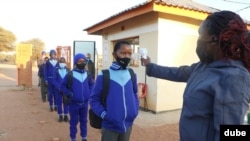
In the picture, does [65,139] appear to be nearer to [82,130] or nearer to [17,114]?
[82,130]

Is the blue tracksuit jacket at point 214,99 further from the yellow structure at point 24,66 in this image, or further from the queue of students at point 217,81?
the yellow structure at point 24,66

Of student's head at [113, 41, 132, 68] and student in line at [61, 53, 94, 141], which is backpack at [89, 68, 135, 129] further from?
student in line at [61, 53, 94, 141]

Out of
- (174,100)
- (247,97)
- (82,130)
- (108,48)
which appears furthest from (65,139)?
(108,48)

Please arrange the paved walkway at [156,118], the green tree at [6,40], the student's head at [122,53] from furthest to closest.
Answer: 1. the green tree at [6,40]
2. the paved walkway at [156,118]
3. the student's head at [122,53]

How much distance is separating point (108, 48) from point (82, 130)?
6741mm

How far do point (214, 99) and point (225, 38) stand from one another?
0.34 m

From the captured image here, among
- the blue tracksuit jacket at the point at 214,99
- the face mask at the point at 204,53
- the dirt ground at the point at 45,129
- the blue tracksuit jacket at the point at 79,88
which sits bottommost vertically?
the dirt ground at the point at 45,129

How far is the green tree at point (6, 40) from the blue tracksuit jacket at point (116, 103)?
39991mm

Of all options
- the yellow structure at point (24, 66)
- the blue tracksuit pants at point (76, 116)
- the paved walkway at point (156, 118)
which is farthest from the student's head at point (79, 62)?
the yellow structure at point (24, 66)

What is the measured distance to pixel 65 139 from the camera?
5.64 metres

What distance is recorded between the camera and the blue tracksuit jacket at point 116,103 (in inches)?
121

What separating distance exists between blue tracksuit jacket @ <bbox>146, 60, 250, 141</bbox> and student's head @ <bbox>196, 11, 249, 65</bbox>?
0.05 metres

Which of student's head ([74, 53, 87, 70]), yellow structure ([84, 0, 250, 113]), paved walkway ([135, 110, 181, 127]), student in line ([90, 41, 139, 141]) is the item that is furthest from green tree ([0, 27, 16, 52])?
student in line ([90, 41, 139, 141])

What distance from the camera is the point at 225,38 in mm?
1439
